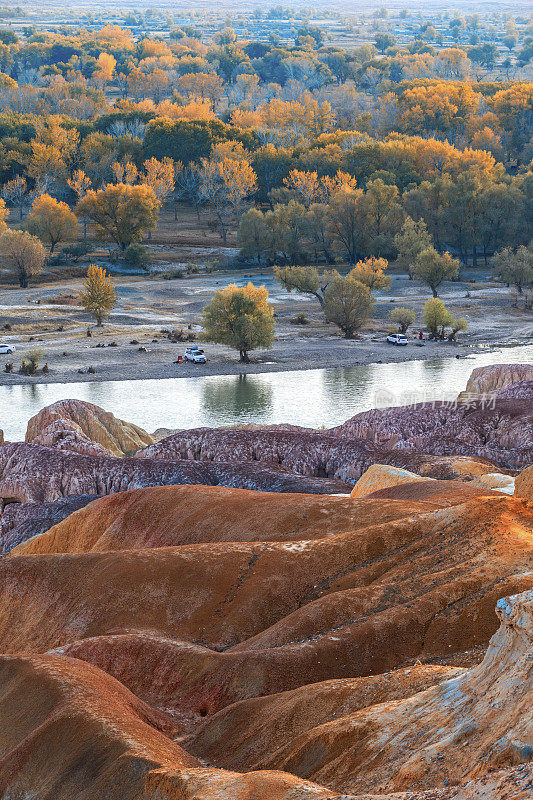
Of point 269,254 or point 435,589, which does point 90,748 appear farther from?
point 269,254

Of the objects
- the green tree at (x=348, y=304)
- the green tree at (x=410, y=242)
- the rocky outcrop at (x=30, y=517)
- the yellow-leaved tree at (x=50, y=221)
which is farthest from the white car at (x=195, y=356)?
the yellow-leaved tree at (x=50, y=221)

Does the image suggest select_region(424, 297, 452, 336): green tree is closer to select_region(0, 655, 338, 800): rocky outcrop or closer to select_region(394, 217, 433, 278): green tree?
select_region(394, 217, 433, 278): green tree

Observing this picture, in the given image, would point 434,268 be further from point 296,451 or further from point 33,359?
point 296,451

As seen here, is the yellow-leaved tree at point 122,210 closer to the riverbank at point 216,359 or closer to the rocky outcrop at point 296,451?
the riverbank at point 216,359

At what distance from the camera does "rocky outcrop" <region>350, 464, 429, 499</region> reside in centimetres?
3662

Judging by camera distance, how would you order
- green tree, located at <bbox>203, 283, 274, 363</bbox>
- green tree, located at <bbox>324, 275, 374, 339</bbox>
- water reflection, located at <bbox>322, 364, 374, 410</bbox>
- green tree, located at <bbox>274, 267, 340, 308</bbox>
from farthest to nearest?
green tree, located at <bbox>274, 267, 340, 308</bbox>, green tree, located at <bbox>324, 275, 374, 339</bbox>, green tree, located at <bbox>203, 283, 274, 363</bbox>, water reflection, located at <bbox>322, 364, 374, 410</bbox>

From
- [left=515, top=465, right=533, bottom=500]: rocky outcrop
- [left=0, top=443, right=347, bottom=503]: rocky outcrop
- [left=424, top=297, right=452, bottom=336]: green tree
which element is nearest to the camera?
[left=515, top=465, right=533, bottom=500]: rocky outcrop

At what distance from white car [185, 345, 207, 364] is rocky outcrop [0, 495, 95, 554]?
42317mm

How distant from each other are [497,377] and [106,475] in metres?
28.9

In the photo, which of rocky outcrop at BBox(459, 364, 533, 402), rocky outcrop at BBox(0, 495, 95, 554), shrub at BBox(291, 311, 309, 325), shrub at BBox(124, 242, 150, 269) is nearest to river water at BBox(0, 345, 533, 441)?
rocky outcrop at BBox(459, 364, 533, 402)

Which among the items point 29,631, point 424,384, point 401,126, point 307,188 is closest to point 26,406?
point 424,384

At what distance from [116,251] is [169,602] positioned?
338ft

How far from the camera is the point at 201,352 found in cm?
8456

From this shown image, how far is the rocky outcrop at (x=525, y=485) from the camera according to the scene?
2809 centimetres
